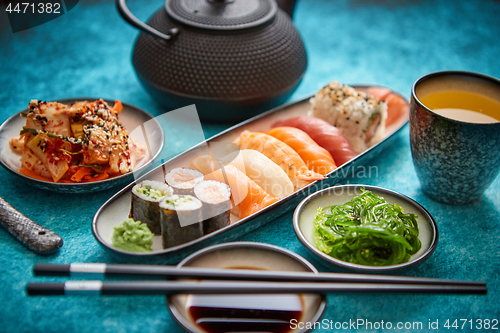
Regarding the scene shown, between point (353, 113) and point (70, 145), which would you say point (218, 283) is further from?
point (353, 113)

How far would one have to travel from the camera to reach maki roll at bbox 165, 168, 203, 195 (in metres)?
1.26

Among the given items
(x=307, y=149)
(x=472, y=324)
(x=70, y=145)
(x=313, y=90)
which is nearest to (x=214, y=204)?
(x=307, y=149)

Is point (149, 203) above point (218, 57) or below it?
below

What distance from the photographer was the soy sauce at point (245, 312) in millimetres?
978

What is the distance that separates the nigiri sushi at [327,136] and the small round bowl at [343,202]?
0.71 ft

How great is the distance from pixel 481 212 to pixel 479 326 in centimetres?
52

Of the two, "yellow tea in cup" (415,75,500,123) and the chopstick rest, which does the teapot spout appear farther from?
the chopstick rest

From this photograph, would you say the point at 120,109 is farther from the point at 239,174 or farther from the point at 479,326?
the point at 479,326

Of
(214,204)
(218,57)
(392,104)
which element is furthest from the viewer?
(392,104)

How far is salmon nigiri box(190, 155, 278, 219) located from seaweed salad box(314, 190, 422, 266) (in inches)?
7.1

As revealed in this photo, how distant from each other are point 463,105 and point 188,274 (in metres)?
1.16

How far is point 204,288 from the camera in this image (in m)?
0.92

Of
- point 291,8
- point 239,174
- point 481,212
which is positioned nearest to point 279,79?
point 291,8

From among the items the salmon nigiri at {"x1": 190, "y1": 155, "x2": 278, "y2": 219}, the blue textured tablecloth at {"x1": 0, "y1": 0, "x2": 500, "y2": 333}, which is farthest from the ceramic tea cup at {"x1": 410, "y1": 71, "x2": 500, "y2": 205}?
the salmon nigiri at {"x1": 190, "y1": 155, "x2": 278, "y2": 219}
